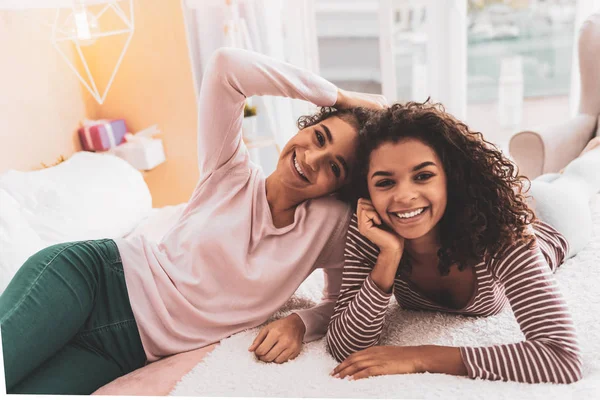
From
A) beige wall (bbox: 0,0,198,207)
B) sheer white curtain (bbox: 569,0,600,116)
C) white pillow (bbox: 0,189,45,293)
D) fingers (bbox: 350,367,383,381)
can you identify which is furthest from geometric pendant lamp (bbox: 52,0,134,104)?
sheer white curtain (bbox: 569,0,600,116)

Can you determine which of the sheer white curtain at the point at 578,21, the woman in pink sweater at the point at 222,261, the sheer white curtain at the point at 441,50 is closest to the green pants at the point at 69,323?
the woman in pink sweater at the point at 222,261

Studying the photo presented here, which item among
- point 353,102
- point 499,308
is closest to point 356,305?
point 499,308

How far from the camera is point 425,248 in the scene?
1159 millimetres

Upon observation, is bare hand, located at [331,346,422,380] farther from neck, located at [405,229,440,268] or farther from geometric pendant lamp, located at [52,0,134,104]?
geometric pendant lamp, located at [52,0,134,104]

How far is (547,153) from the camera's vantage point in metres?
1.97

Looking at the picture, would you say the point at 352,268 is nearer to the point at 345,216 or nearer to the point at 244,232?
the point at 345,216

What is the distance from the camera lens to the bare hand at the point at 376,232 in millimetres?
1062

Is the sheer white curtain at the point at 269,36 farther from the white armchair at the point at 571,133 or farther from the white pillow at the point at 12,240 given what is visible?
the white pillow at the point at 12,240

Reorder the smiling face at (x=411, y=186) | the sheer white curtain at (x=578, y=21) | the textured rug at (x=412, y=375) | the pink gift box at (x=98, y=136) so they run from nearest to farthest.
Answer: the textured rug at (x=412, y=375) < the smiling face at (x=411, y=186) < the pink gift box at (x=98, y=136) < the sheer white curtain at (x=578, y=21)

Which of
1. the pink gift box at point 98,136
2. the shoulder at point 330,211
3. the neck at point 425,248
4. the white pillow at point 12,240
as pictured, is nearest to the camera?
the neck at point 425,248

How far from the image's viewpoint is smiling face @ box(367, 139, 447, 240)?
3.39ft

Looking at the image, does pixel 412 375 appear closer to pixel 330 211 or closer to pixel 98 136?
pixel 330 211

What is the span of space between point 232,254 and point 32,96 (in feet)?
4.36

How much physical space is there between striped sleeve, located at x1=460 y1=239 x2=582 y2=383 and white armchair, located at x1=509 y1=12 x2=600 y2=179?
109 centimetres
